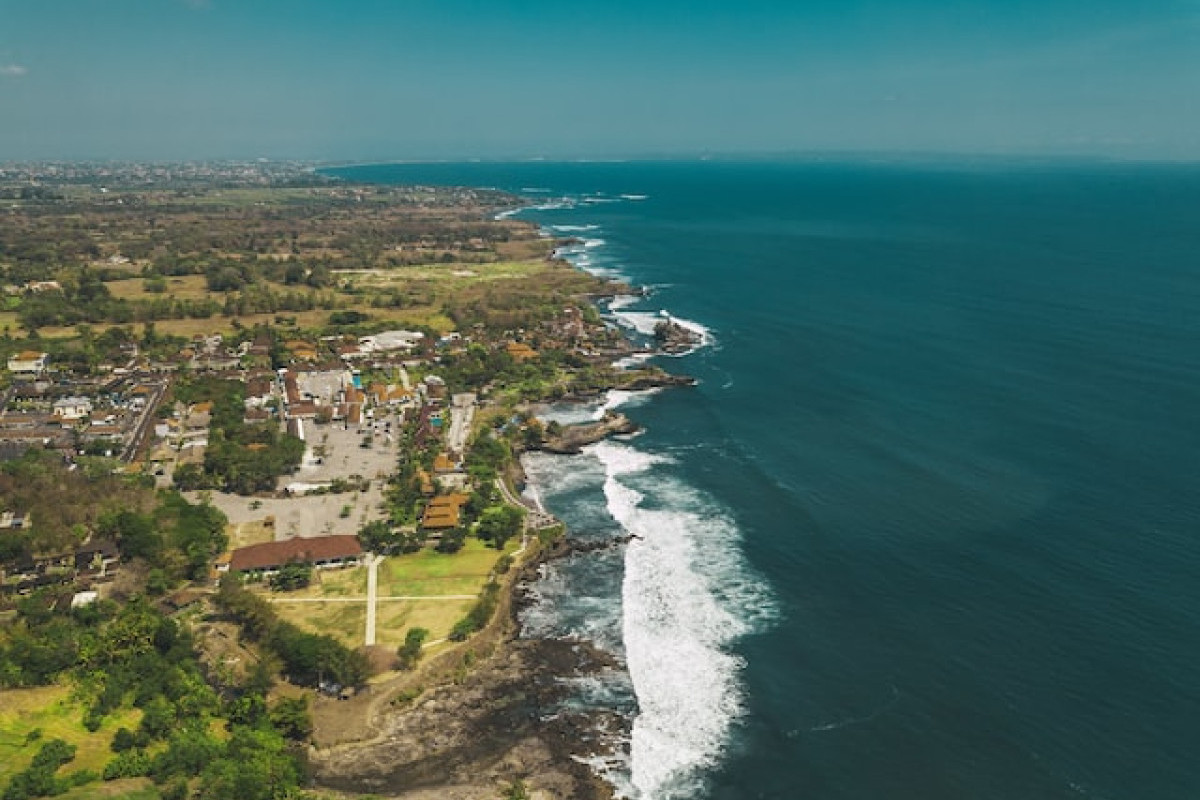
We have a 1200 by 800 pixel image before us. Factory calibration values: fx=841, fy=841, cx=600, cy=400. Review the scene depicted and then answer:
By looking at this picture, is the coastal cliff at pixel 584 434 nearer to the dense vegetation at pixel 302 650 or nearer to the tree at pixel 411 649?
the tree at pixel 411 649

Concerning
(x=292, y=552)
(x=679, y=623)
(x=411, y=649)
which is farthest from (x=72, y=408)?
(x=679, y=623)

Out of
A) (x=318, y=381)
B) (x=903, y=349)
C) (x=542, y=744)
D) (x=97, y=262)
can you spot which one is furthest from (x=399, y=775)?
(x=97, y=262)

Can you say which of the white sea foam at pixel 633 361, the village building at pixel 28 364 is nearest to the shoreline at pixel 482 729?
the white sea foam at pixel 633 361

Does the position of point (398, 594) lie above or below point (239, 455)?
below

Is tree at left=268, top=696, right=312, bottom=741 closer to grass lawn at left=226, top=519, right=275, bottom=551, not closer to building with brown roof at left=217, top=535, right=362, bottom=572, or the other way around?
building with brown roof at left=217, top=535, right=362, bottom=572

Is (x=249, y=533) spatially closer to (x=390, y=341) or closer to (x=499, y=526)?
(x=499, y=526)

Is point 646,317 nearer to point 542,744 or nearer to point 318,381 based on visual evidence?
point 318,381
